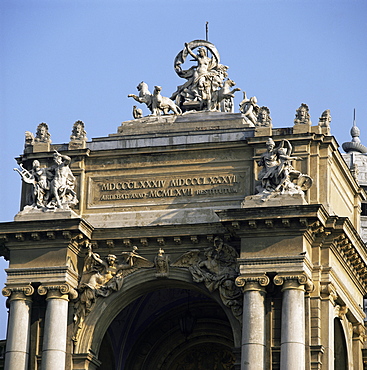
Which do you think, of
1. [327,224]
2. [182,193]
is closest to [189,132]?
[182,193]

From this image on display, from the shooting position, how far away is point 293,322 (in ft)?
125

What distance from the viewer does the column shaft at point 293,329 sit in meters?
37.7

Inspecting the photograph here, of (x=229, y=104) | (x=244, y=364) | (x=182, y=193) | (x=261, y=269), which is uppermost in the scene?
(x=229, y=104)

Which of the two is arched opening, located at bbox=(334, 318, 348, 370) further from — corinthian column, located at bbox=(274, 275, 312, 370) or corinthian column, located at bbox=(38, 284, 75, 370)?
corinthian column, located at bbox=(38, 284, 75, 370)

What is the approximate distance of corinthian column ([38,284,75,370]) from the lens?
129 ft

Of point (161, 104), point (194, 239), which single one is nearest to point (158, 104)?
point (161, 104)

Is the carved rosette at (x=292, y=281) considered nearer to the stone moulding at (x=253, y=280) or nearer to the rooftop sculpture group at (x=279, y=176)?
the stone moulding at (x=253, y=280)

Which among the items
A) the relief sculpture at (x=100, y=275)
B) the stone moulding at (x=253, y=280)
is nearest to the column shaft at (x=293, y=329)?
the stone moulding at (x=253, y=280)

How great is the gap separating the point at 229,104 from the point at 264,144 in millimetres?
3076

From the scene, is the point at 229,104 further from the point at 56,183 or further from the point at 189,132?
the point at 56,183

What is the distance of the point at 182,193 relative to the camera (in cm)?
4103

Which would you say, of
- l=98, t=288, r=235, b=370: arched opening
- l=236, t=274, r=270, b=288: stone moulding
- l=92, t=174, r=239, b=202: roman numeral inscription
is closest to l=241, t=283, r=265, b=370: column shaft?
l=236, t=274, r=270, b=288: stone moulding

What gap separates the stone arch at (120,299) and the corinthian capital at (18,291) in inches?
68.1

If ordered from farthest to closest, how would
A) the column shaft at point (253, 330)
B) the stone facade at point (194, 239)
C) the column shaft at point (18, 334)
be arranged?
the column shaft at point (18, 334) → the stone facade at point (194, 239) → the column shaft at point (253, 330)
